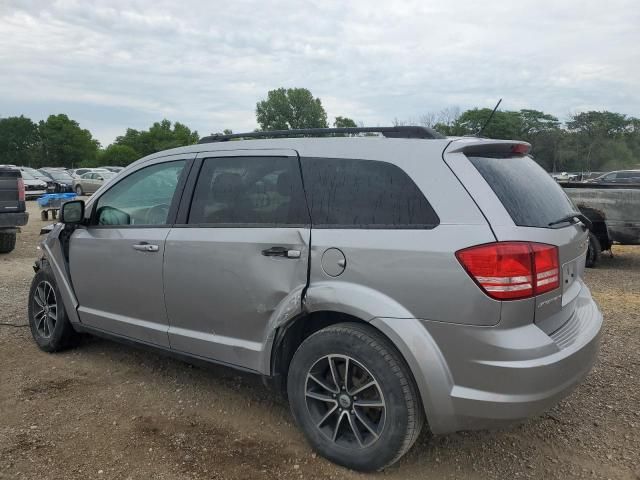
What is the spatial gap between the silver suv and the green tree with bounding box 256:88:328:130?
265ft

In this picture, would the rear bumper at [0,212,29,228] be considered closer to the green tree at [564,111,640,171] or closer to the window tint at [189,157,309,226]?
the window tint at [189,157,309,226]

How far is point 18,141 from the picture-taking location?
282 feet

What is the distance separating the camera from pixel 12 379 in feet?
13.1

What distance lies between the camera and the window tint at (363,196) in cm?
263

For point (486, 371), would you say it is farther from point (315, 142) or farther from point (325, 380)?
point (315, 142)

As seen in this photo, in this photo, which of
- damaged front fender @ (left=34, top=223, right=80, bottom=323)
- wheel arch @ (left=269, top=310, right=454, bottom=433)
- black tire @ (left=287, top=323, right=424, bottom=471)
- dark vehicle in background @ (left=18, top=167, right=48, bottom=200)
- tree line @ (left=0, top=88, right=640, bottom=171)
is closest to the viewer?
wheel arch @ (left=269, top=310, right=454, bottom=433)

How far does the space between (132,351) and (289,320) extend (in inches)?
91.4

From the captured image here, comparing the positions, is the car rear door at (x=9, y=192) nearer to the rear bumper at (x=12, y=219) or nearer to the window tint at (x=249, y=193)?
the rear bumper at (x=12, y=219)

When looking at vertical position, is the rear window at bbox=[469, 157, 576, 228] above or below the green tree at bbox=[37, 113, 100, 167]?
below

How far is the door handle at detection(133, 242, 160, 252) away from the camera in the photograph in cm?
351

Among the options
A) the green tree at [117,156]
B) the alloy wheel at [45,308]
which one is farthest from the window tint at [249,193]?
the green tree at [117,156]

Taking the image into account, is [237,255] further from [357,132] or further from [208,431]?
[208,431]

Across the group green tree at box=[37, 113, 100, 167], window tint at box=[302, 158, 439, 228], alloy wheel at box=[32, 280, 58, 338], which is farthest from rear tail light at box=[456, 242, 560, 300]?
green tree at box=[37, 113, 100, 167]

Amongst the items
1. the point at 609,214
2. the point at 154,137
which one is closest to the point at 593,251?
the point at 609,214
